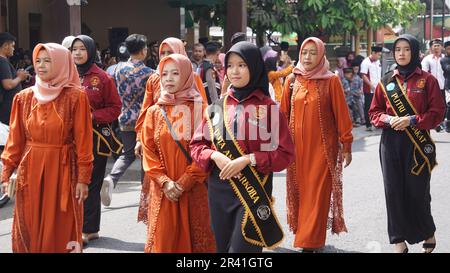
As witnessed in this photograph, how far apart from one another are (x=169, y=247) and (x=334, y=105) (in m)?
2.17

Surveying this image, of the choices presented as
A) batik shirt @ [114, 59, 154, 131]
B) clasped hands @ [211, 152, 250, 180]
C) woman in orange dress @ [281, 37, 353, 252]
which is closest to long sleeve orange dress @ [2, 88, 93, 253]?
clasped hands @ [211, 152, 250, 180]

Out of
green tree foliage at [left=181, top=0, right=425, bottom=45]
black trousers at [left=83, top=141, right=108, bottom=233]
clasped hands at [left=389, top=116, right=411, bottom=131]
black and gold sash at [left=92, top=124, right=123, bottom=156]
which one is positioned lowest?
black trousers at [left=83, top=141, right=108, bottom=233]

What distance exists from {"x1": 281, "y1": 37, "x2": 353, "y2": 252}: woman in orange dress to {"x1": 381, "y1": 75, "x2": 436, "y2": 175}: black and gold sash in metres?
0.40

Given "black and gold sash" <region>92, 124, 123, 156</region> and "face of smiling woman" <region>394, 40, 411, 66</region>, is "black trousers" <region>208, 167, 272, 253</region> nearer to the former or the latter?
"face of smiling woman" <region>394, 40, 411, 66</region>

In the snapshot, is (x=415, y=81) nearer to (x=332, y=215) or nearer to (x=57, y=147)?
(x=332, y=215)

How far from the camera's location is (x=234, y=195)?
196 inches

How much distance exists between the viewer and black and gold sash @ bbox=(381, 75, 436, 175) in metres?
6.66

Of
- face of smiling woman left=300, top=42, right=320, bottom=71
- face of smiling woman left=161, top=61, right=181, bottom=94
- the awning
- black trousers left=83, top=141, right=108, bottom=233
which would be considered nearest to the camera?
face of smiling woman left=161, top=61, right=181, bottom=94

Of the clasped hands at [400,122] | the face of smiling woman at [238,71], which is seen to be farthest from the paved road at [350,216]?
the face of smiling woman at [238,71]

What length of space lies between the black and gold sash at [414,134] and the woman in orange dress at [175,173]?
192cm

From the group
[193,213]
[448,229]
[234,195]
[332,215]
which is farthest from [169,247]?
[448,229]

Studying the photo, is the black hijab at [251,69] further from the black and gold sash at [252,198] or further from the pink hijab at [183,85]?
the pink hijab at [183,85]

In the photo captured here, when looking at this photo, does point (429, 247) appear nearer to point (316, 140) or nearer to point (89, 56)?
point (316, 140)

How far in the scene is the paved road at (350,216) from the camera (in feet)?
23.5
